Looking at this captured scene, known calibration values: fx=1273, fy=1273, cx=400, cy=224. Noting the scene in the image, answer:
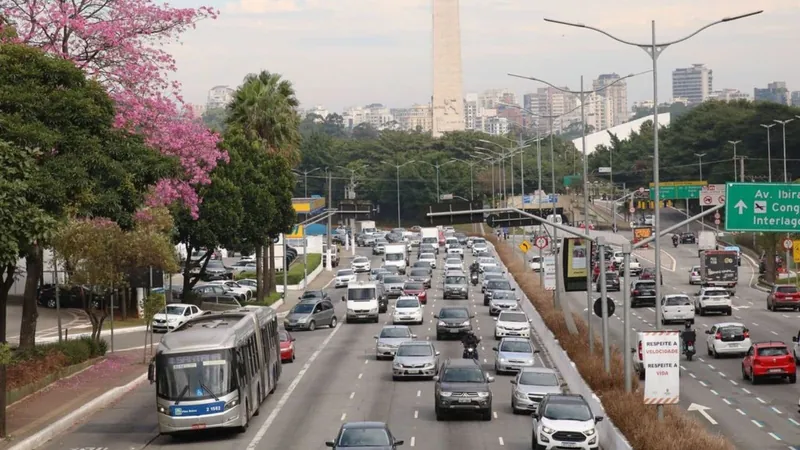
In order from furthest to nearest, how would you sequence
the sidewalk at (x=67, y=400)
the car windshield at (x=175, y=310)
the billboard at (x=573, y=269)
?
1. the car windshield at (x=175, y=310)
2. the billboard at (x=573, y=269)
3. the sidewalk at (x=67, y=400)

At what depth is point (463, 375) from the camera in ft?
114

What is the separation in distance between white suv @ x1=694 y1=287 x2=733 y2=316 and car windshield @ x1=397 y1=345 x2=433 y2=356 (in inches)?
1074

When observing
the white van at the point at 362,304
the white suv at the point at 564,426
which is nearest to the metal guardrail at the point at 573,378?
the white suv at the point at 564,426

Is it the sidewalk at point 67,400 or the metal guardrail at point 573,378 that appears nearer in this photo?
the metal guardrail at point 573,378

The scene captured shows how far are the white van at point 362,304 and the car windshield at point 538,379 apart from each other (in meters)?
29.9

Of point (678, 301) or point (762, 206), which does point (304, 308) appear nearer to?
point (678, 301)

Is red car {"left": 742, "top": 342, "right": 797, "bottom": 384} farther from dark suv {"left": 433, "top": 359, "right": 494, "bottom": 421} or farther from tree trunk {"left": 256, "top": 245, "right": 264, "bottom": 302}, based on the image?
tree trunk {"left": 256, "top": 245, "right": 264, "bottom": 302}

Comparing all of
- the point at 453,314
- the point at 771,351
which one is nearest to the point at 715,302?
the point at 453,314

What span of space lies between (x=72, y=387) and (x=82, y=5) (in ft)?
40.5

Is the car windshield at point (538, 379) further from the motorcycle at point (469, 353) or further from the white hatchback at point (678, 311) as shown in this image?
the white hatchback at point (678, 311)

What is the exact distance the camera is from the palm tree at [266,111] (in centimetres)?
7888

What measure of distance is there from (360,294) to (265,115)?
1778cm

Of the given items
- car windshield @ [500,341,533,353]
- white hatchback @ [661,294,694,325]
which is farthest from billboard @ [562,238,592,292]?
white hatchback @ [661,294,694,325]

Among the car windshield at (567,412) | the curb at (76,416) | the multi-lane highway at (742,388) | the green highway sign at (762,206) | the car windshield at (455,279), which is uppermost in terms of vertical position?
the green highway sign at (762,206)
